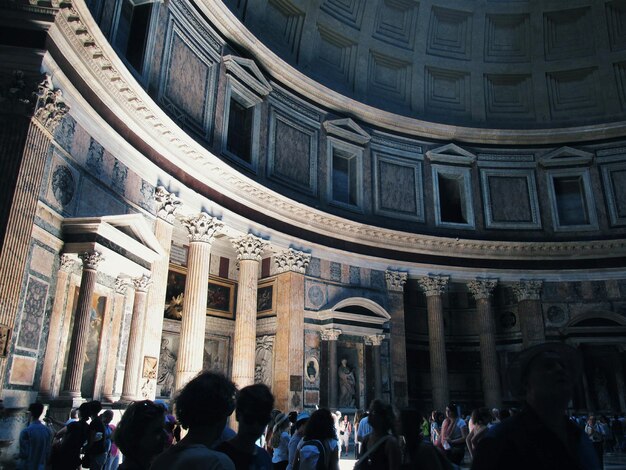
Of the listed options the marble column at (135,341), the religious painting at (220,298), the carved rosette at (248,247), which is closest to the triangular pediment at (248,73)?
the carved rosette at (248,247)

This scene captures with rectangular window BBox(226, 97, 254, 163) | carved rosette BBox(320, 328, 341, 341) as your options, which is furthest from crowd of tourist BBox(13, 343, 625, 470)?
rectangular window BBox(226, 97, 254, 163)

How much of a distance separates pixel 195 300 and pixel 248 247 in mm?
2770

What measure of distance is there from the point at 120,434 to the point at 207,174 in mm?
12579

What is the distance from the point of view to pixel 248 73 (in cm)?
1752

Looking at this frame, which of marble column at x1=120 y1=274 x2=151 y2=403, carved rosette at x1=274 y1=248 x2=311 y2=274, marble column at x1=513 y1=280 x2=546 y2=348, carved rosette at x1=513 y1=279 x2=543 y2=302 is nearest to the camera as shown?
marble column at x1=120 y1=274 x2=151 y2=403

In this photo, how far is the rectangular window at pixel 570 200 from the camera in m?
22.7

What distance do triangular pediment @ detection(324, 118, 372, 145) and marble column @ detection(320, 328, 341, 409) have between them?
25.9 feet

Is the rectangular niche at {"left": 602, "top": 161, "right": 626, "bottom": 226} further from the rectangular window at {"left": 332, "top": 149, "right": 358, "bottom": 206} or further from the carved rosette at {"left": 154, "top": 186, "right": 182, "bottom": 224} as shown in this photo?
the carved rosette at {"left": 154, "top": 186, "right": 182, "bottom": 224}

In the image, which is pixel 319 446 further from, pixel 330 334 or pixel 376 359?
pixel 376 359

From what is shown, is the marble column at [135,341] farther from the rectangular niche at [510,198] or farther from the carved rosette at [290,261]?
the rectangular niche at [510,198]

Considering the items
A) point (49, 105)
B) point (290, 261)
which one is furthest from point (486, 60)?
point (49, 105)

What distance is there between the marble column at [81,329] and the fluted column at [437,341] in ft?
45.9

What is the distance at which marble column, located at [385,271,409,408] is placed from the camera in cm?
1878

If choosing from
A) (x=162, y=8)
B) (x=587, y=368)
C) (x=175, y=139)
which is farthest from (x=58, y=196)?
(x=587, y=368)
